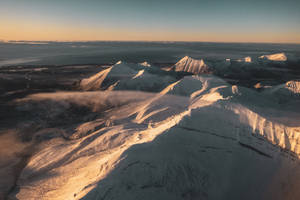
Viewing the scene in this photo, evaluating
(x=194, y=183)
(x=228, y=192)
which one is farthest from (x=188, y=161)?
(x=228, y=192)

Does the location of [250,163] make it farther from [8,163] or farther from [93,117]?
[93,117]

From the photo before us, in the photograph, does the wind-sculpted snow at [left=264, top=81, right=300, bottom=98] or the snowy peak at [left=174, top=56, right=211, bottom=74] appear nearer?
the wind-sculpted snow at [left=264, top=81, right=300, bottom=98]

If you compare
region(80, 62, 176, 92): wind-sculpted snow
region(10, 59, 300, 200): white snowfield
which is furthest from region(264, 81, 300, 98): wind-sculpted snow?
region(80, 62, 176, 92): wind-sculpted snow

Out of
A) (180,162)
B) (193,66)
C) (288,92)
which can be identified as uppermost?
(193,66)

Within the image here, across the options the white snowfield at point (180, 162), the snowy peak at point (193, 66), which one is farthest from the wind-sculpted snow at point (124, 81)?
the snowy peak at point (193, 66)

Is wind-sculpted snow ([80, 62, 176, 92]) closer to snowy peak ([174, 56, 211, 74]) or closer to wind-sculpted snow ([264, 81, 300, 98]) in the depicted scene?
wind-sculpted snow ([264, 81, 300, 98])

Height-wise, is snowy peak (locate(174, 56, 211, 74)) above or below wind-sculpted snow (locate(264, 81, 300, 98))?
above

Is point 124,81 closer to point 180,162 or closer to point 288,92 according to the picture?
point 288,92

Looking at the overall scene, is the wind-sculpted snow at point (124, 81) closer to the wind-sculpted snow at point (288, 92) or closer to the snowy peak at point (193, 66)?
the wind-sculpted snow at point (288, 92)

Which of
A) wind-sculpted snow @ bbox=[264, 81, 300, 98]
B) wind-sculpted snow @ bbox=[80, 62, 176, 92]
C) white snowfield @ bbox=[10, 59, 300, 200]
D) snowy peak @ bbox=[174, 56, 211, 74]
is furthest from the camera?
snowy peak @ bbox=[174, 56, 211, 74]

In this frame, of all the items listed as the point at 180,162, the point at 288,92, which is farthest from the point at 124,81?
the point at 180,162

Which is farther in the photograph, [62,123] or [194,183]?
[62,123]
